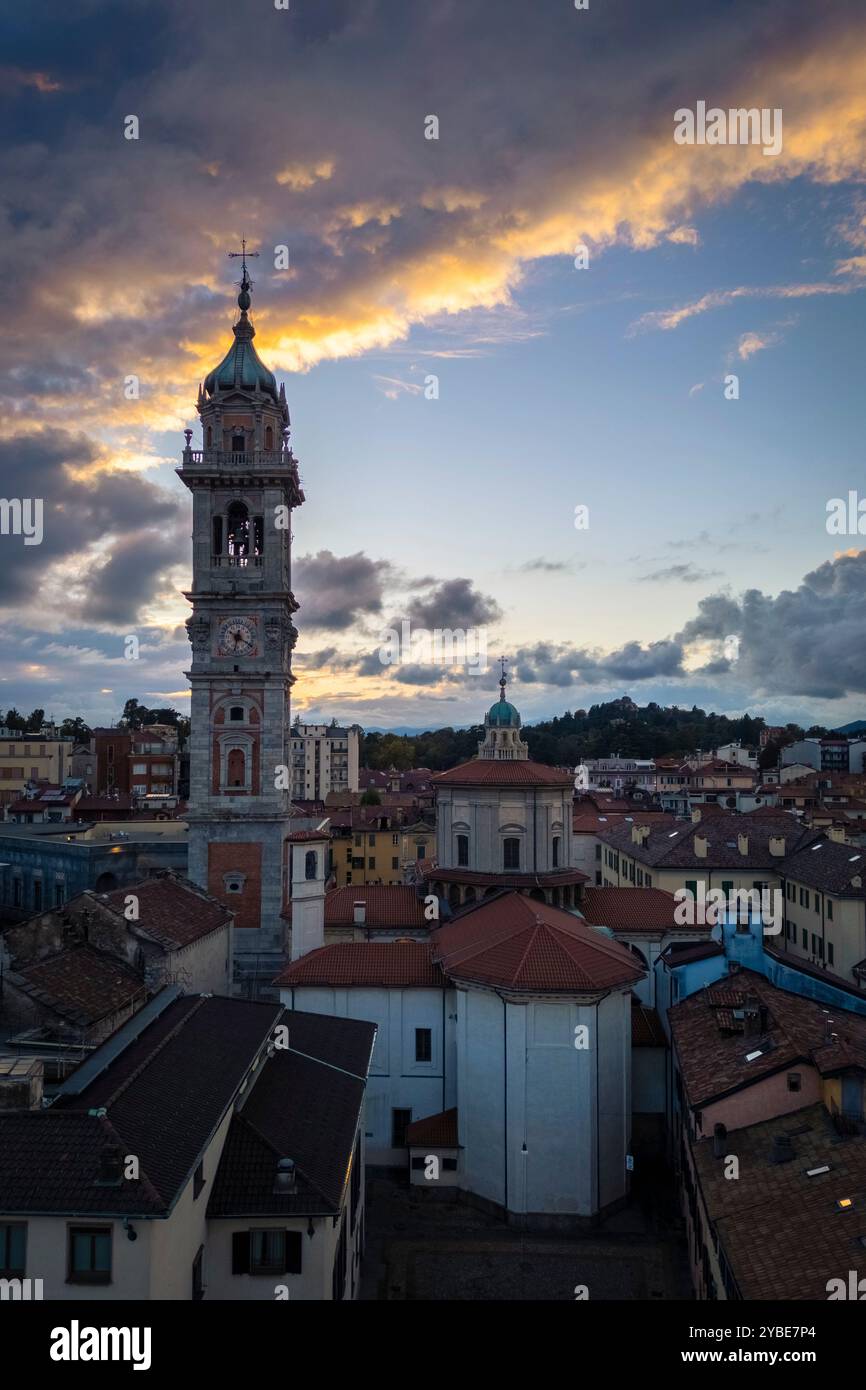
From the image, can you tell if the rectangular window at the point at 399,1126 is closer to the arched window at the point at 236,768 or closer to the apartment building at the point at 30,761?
the arched window at the point at 236,768

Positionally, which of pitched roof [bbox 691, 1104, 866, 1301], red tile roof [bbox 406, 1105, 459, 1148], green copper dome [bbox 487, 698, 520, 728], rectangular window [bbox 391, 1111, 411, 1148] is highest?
green copper dome [bbox 487, 698, 520, 728]

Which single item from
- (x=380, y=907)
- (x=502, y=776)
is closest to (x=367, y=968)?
(x=380, y=907)

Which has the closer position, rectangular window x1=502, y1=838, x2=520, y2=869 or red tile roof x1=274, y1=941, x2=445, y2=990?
red tile roof x1=274, y1=941, x2=445, y2=990

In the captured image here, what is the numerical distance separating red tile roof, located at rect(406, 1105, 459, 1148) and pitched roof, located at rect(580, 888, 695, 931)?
14.4 m

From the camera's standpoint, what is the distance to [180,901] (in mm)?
37156

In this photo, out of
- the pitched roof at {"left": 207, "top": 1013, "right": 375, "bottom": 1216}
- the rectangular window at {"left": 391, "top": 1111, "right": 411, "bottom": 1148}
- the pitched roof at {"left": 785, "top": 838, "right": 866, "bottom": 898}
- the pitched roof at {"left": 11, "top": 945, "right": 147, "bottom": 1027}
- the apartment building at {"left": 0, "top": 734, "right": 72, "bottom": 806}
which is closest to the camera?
the pitched roof at {"left": 207, "top": 1013, "right": 375, "bottom": 1216}

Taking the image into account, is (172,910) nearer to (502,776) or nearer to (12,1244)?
(502,776)

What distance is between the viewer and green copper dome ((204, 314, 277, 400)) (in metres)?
47.1

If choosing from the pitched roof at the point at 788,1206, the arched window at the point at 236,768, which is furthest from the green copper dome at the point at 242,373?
the pitched roof at the point at 788,1206

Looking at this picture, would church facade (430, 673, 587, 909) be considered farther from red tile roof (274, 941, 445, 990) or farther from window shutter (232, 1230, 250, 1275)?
window shutter (232, 1230, 250, 1275)

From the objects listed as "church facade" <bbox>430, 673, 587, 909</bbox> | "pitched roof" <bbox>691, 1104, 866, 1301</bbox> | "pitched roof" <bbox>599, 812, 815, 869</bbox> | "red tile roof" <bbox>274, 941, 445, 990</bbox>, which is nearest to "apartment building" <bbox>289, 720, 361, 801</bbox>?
"pitched roof" <bbox>599, 812, 815, 869</bbox>

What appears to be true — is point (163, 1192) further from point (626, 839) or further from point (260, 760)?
point (626, 839)

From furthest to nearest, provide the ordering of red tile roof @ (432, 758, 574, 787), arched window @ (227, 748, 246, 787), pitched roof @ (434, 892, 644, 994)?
arched window @ (227, 748, 246, 787) → red tile roof @ (432, 758, 574, 787) → pitched roof @ (434, 892, 644, 994)
